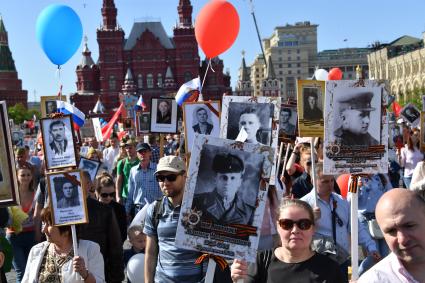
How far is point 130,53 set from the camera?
268ft

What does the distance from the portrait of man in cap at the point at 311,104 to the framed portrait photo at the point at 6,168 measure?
2.69m

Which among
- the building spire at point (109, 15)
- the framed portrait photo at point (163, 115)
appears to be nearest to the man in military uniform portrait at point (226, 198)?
the framed portrait photo at point (163, 115)

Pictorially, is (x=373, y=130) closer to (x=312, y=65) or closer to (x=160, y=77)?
(x=160, y=77)

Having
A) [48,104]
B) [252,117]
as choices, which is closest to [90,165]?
[48,104]

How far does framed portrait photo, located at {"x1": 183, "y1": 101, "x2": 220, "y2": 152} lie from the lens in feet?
23.1

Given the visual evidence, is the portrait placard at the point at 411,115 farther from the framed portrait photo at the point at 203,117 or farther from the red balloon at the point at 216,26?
the framed portrait photo at the point at 203,117

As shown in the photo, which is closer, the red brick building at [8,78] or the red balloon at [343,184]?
the red balloon at [343,184]

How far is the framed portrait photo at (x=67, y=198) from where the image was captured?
15.3 ft

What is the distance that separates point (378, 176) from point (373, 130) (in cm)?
215

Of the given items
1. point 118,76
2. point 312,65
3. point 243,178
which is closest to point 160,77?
point 118,76

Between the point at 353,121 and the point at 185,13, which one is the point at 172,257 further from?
the point at 185,13

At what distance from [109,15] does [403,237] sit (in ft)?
267

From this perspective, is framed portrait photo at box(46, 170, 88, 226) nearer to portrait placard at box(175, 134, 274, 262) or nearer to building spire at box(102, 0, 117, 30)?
portrait placard at box(175, 134, 274, 262)

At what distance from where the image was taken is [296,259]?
140 inches
